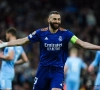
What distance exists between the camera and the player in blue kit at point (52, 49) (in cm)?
1088

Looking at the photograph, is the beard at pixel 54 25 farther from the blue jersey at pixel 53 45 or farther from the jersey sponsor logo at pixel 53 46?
the jersey sponsor logo at pixel 53 46

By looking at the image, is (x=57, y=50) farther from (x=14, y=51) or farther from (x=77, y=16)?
(x=77, y=16)

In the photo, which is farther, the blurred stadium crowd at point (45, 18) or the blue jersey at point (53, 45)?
the blurred stadium crowd at point (45, 18)

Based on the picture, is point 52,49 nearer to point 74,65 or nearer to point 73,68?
point 74,65

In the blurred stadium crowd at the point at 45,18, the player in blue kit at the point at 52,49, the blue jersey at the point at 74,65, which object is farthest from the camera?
the blurred stadium crowd at the point at 45,18

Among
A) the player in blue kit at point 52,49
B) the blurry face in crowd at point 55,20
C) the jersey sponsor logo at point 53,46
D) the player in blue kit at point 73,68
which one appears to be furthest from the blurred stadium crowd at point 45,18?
the blurry face in crowd at point 55,20

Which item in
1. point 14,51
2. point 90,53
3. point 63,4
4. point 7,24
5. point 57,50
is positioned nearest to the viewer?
point 57,50

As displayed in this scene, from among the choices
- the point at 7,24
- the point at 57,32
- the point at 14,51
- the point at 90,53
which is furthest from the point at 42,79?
the point at 7,24

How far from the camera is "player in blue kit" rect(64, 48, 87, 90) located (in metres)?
18.0

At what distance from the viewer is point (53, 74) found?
1095 centimetres

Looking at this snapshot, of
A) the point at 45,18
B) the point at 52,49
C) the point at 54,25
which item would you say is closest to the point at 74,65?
the point at 45,18

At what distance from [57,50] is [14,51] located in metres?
2.71

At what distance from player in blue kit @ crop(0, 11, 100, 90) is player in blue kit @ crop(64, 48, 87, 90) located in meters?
6.69

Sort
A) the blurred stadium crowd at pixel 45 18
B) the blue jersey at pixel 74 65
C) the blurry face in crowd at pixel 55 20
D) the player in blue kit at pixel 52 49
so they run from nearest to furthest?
the blurry face in crowd at pixel 55 20, the player in blue kit at pixel 52 49, the blue jersey at pixel 74 65, the blurred stadium crowd at pixel 45 18
